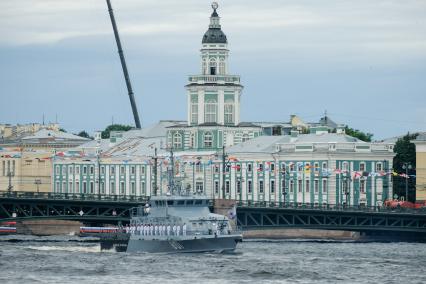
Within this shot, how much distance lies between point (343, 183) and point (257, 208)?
33503 millimetres

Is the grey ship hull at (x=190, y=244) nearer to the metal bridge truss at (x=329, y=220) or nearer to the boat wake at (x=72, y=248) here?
the boat wake at (x=72, y=248)

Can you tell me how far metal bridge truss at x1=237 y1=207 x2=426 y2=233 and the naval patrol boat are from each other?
579 inches

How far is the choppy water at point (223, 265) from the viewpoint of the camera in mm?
119312

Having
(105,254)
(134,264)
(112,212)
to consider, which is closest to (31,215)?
(112,212)

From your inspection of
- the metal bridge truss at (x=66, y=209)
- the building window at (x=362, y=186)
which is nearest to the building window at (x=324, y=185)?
the building window at (x=362, y=186)

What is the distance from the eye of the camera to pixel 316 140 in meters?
200

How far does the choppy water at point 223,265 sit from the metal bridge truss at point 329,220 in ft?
12.2

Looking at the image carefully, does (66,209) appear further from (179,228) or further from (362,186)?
(362,186)

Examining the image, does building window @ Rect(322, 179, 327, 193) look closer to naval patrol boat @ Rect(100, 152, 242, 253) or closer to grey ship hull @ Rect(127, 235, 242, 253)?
naval patrol boat @ Rect(100, 152, 242, 253)

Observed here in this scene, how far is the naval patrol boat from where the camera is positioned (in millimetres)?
139500

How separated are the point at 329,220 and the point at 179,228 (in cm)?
2788

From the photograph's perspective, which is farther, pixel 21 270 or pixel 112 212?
pixel 112 212

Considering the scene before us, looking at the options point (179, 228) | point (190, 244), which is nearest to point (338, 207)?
point (179, 228)

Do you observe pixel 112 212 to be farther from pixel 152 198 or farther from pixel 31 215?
pixel 152 198
